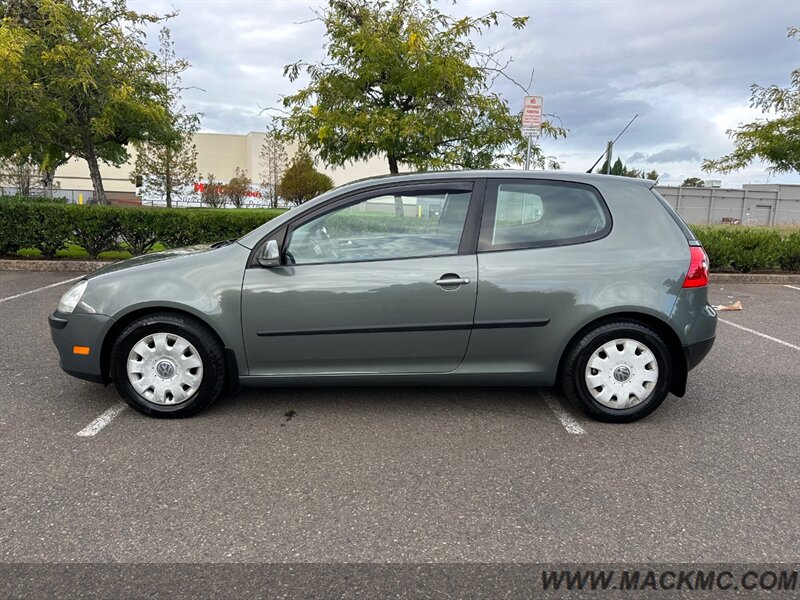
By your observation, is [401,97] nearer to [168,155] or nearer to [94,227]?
[94,227]

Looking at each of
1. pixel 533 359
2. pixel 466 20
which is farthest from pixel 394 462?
pixel 466 20

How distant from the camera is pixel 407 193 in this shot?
3.55 meters

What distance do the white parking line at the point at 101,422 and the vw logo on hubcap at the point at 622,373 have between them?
10.5ft

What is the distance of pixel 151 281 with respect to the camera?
3354 mm

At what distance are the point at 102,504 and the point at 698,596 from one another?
8.33 feet

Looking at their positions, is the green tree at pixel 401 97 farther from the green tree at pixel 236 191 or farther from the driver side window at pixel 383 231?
the green tree at pixel 236 191

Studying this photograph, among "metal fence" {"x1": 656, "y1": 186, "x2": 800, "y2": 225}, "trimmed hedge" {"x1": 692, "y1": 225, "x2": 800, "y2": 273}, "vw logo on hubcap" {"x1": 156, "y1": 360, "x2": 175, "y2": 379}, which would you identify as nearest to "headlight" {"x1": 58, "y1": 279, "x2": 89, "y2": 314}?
"vw logo on hubcap" {"x1": 156, "y1": 360, "x2": 175, "y2": 379}

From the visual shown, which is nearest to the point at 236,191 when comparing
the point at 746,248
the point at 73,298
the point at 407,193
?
the point at 746,248

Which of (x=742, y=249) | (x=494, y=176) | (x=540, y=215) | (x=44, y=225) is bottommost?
(x=742, y=249)

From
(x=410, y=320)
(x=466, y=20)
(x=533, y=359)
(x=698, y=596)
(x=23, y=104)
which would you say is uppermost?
(x=466, y=20)

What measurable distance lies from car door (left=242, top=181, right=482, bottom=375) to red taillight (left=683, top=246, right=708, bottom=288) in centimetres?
137

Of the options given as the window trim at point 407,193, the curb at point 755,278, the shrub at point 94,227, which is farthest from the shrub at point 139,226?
the curb at point 755,278

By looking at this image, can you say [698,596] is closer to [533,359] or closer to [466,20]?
[533,359]

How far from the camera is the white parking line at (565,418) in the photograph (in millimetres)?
3410
